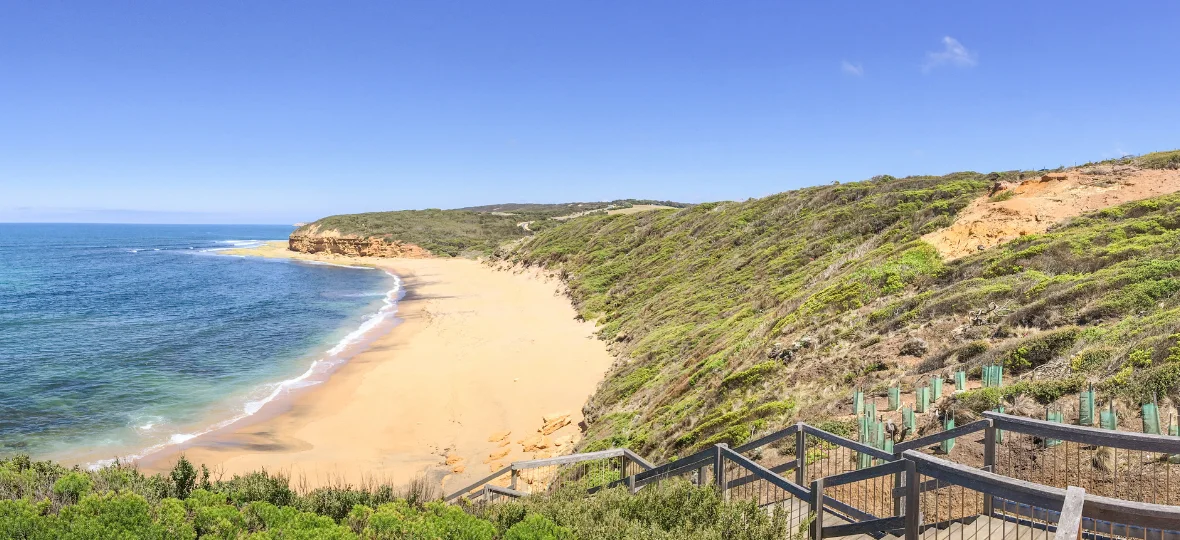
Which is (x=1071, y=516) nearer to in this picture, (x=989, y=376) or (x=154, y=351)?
(x=989, y=376)

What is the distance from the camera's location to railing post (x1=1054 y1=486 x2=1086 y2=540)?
10.0 ft

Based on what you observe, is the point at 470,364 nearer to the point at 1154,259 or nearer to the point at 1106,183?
the point at 1154,259

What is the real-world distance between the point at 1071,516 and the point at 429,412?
16527mm

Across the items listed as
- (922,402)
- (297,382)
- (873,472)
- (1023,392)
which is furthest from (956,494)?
(297,382)

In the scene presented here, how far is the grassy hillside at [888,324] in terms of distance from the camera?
30.8 feet

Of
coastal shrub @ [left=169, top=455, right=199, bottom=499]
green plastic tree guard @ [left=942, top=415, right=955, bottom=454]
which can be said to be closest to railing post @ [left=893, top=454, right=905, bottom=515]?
green plastic tree guard @ [left=942, top=415, right=955, bottom=454]

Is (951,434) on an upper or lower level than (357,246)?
lower

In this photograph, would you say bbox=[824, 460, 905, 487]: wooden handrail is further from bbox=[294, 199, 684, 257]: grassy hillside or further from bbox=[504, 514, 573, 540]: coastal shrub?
bbox=[294, 199, 684, 257]: grassy hillside

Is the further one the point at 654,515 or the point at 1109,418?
the point at 1109,418

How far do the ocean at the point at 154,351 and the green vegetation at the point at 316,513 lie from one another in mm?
10644

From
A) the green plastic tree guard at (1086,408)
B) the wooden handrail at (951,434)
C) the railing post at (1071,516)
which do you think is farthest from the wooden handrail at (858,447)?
the green plastic tree guard at (1086,408)

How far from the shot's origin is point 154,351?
2611 cm

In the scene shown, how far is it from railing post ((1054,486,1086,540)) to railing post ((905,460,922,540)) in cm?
116

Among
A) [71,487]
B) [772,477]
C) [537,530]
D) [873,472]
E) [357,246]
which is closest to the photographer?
[873,472]
